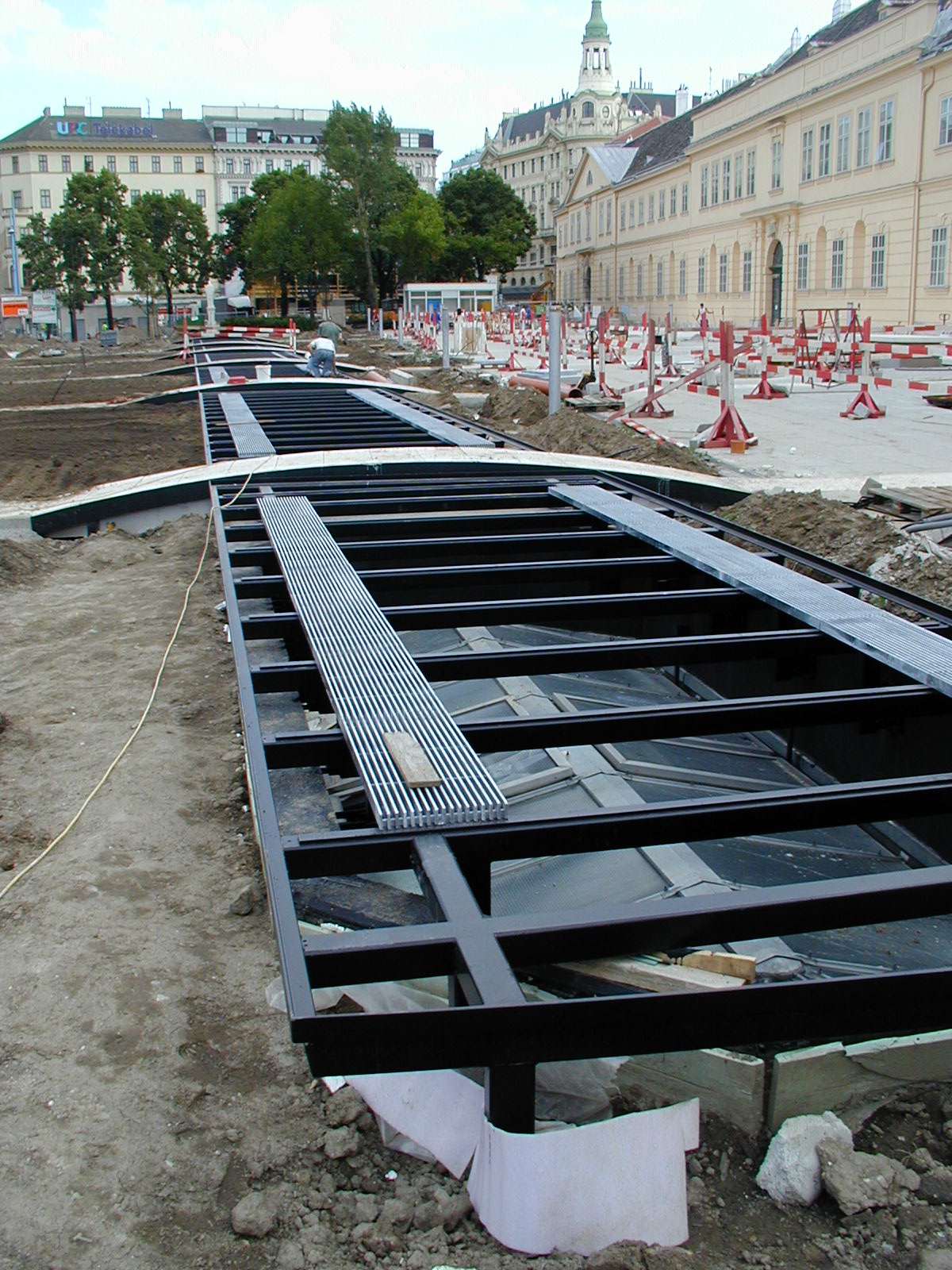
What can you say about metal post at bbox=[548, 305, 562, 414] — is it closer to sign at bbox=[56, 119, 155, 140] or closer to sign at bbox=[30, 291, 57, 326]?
sign at bbox=[30, 291, 57, 326]

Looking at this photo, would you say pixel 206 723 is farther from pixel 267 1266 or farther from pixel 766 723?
pixel 267 1266

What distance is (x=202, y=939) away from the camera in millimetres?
3879

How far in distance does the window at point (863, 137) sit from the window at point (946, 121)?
4.78 metres

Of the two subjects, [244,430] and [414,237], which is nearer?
[244,430]

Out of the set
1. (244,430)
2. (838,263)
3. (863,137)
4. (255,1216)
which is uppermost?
(863,137)

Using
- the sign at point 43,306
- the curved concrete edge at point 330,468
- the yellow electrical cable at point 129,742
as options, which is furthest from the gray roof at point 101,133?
the yellow electrical cable at point 129,742

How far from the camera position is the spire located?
146 m

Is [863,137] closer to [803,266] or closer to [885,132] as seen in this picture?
[885,132]

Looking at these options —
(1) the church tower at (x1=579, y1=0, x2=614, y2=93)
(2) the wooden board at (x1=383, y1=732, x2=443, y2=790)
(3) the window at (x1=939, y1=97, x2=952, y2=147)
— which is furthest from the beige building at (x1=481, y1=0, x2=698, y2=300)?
(2) the wooden board at (x1=383, y1=732, x2=443, y2=790)

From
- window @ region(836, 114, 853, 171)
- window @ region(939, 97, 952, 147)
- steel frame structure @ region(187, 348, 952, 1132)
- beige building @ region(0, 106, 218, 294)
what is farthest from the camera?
beige building @ region(0, 106, 218, 294)

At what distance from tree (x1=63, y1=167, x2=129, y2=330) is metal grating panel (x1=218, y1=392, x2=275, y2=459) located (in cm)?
5573

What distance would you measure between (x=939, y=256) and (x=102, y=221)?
1978 inches

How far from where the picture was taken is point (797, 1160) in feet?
8.87

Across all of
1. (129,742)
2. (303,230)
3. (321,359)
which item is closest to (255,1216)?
(129,742)
